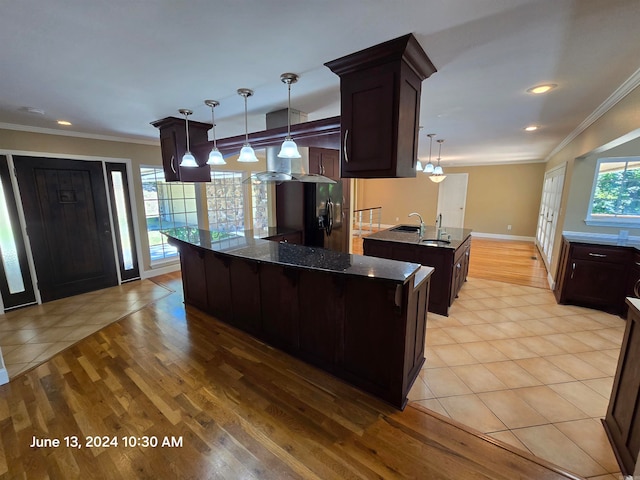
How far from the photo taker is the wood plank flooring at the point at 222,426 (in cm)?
147

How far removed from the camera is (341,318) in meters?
2.08

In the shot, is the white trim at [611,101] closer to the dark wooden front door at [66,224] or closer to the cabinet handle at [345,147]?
the cabinet handle at [345,147]

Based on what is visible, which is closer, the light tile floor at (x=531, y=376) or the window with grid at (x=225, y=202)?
the light tile floor at (x=531, y=376)

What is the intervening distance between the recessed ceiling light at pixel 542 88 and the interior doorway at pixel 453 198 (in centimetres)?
644

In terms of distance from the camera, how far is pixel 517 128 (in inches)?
142

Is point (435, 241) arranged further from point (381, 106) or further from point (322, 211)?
point (381, 106)

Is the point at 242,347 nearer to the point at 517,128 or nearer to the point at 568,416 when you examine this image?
the point at 568,416

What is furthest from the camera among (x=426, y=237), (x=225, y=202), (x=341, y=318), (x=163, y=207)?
(x=225, y=202)

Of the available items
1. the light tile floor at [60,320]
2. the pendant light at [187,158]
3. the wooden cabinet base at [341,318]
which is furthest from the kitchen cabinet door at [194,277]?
the pendant light at [187,158]

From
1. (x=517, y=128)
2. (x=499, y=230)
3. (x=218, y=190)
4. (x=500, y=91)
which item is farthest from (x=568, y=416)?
(x=499, y=230)

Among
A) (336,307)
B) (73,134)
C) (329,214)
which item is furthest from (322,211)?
(73,134)

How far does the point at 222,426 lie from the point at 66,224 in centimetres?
393

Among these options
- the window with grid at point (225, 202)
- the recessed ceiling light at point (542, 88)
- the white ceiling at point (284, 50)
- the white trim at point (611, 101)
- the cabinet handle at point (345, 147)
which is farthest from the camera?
the window with grid at point (225, 202)

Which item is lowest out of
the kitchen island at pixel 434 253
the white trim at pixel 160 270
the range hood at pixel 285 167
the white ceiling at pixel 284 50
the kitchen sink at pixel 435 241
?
the white trim at pixel 160 270
